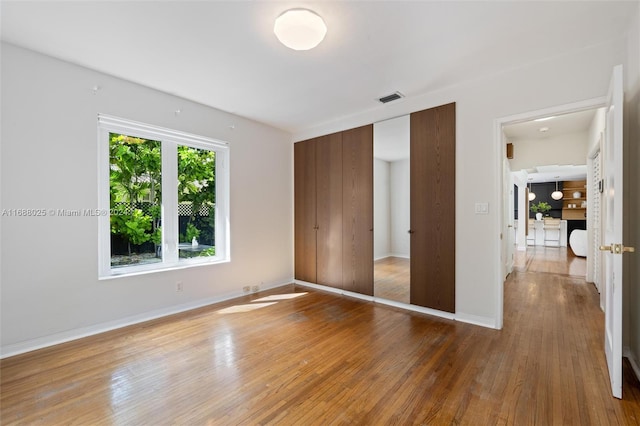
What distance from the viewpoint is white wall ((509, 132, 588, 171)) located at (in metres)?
5.01

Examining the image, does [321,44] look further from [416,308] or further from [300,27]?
[416,308]

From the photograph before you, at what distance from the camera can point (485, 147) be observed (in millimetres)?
3035

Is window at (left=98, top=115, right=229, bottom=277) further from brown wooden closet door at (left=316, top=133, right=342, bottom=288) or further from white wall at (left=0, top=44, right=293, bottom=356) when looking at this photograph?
brown wooden closet door at (left=316, top=133, right=342, bottom=288)

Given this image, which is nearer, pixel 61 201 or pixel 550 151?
pixel 61 201

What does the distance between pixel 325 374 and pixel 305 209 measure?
3049 mm

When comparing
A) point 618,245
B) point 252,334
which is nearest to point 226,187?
point 252,334

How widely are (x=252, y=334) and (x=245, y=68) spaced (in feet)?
8.86

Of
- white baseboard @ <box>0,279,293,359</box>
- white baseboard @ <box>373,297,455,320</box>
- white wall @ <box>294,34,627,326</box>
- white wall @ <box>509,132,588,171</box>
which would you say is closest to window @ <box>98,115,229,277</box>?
white baseboard @ <box>0,279,293,359</box>

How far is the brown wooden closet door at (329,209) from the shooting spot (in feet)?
14.4

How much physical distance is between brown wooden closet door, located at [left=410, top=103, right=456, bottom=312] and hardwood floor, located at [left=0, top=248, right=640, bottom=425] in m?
0.39

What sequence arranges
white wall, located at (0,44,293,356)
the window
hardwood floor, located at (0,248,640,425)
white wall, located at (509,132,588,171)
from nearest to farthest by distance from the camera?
hardwood floor, located at (0,248,640,425) < white wall, located at (0,44,293,356) < the window < white wall, located at (509,132,588,171)

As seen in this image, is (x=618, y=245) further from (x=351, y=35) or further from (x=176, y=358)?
(x=176, y=358)

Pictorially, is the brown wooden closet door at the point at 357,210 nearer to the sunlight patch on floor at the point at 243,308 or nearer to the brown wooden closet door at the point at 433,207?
the brown wooden closet door at the point at 433,207

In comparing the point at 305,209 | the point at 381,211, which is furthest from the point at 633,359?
the point at 305,209
